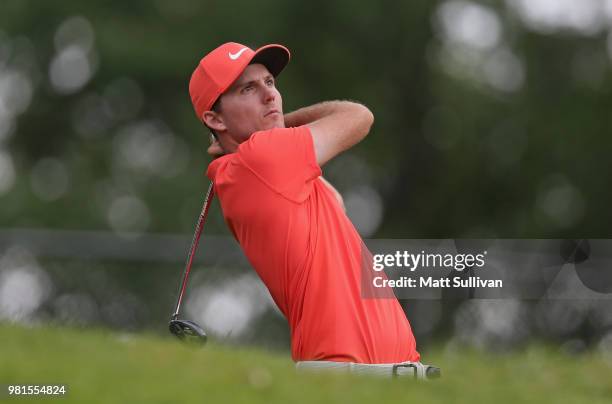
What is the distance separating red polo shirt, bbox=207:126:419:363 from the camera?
5.38 metres

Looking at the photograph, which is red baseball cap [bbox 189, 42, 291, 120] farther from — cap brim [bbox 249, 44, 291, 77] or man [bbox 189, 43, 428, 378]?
man [bbox 189, 43, 428, 378]

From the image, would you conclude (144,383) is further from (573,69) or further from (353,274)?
(573,69)

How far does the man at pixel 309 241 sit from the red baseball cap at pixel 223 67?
323mm

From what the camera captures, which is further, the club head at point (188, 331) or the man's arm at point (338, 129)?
the club head at point (188, 331)

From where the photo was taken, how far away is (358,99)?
24594 millimetres

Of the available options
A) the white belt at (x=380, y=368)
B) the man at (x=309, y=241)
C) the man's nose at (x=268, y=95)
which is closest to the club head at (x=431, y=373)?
the white belt at (x=380, y=368)

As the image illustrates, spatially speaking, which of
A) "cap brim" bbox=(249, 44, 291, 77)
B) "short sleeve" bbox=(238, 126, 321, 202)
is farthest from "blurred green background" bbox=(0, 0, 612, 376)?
"short sleeve" bbox=(238, 126, 321, 202)

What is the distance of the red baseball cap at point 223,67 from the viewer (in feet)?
19.8

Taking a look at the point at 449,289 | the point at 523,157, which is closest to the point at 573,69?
the point at 523,157

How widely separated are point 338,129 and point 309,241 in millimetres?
637

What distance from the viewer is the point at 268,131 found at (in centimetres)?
568

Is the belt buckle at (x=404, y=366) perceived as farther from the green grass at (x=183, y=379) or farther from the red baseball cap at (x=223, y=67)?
the red baseball cap at (x=223, y=67)

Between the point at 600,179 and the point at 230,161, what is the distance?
19.8m

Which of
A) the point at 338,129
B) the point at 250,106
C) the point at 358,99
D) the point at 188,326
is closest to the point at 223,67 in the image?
the point at 250,106
